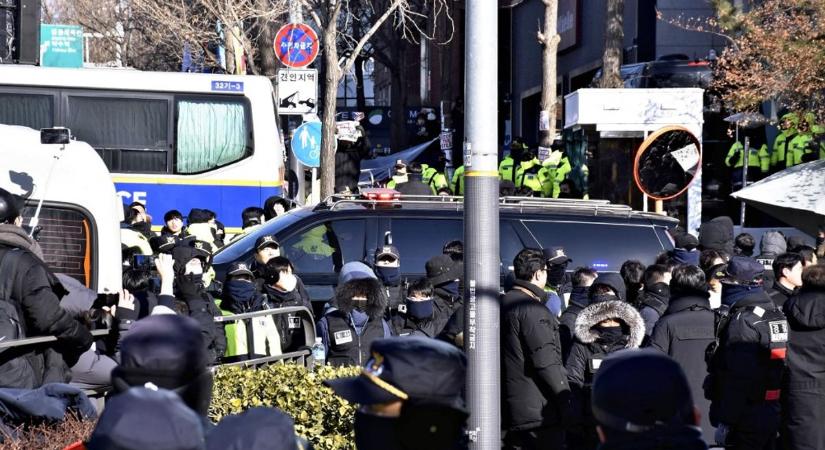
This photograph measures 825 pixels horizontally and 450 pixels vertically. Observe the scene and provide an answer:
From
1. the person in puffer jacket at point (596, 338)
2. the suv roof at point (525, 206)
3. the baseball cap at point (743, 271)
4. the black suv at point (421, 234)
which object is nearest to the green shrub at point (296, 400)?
the person in puffer jacket at point (596, 338)

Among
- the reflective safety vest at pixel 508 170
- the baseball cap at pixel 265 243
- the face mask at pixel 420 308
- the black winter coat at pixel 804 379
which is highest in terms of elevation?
the reflective safety vest at pixel 508 170

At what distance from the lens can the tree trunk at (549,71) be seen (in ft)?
78.4

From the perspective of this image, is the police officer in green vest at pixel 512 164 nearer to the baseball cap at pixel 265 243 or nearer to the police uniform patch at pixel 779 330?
the baseball cap at pixel 265 243

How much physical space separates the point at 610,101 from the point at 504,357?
9511 mm

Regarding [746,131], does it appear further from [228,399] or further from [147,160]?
[228,399]

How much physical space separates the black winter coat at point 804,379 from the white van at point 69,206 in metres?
4.36

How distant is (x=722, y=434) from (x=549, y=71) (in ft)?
56.2

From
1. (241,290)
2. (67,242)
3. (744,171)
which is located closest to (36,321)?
(67,242)

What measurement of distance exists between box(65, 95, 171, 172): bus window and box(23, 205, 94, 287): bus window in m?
8.99

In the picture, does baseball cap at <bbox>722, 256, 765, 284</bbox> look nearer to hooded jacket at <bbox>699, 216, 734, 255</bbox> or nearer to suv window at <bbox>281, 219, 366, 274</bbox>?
suv window at <bbox>281, 219, 366, 274</bbox>

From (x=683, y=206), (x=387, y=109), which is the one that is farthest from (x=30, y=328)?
(x=387, y=109)

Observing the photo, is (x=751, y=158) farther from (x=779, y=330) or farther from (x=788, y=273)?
(x=779, y=330)

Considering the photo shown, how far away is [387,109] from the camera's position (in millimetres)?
58062

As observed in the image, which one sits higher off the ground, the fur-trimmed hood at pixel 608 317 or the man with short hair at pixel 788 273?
the man with short hair at pixel 788 273
